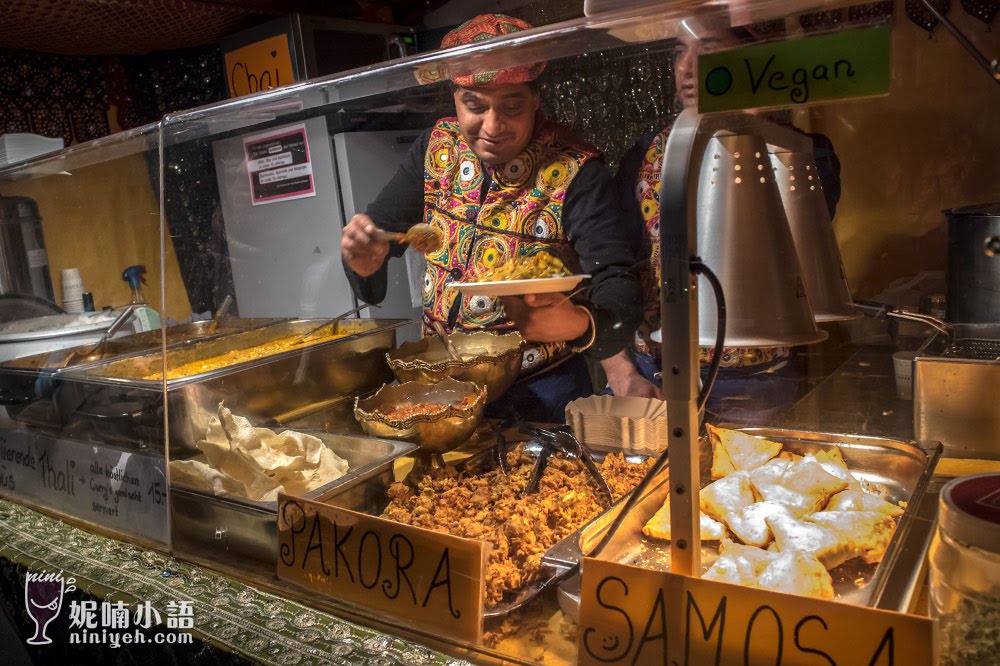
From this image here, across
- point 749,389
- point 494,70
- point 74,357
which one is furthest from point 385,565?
point 74,357

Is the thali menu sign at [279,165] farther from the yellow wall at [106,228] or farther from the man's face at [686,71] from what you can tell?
the man's face at [686,71]

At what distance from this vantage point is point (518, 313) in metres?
1.00

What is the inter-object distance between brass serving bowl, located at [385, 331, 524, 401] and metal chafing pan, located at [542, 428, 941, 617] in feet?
1.07

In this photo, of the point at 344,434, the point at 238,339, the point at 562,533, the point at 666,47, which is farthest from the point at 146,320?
the point at 666,47

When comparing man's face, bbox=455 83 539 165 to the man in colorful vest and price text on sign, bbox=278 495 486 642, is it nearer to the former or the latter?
the man in colorful vest

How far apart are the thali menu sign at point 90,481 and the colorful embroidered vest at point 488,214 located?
509mm

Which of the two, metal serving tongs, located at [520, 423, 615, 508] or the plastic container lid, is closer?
the plastic container lid

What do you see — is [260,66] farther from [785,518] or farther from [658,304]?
[785,518]

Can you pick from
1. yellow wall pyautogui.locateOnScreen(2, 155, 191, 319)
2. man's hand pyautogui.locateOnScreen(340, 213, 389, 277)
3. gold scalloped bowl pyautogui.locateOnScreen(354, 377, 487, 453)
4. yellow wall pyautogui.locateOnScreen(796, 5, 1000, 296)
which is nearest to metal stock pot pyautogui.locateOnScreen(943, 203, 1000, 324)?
yellow wall pyautogui.locateOnScreen(796, 5, 1000, 296)

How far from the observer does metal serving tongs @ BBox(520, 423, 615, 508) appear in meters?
0.99

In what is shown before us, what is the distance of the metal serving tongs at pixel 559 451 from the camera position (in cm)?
99

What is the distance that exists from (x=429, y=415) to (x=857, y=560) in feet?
1.91

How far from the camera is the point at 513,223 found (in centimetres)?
99

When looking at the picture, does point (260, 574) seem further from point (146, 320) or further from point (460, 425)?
point (146, 320)
